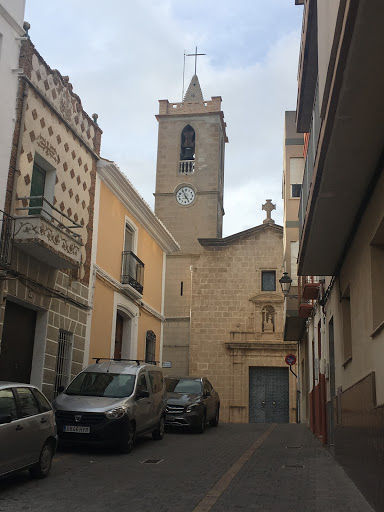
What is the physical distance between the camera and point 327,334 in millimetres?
13656

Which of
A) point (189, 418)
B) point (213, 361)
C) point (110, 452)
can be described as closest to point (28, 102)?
point (110, 452)

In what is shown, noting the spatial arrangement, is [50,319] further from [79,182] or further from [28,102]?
[28,102]

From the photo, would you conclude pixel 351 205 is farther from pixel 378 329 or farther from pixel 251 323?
pixel 251 323

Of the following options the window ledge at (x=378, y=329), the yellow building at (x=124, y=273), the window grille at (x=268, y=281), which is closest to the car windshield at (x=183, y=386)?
the yellow building at (x=124, y=273)

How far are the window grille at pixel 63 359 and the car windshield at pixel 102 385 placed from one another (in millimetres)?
1743

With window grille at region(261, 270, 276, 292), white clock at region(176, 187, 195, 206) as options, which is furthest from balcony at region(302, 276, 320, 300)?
white clock at region(176, 187, 195, 206)

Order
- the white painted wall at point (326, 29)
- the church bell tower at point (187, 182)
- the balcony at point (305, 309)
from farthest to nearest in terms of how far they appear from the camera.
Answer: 1. the church bell tower at point (187, 182)
2. the balcony at point (305, 309)
3. the white painted wall at point (326, 29)

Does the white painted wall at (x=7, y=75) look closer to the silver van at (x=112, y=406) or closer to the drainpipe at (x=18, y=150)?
the drainpipe at (x=18, y=150)

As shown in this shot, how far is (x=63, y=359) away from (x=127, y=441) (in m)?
4.13

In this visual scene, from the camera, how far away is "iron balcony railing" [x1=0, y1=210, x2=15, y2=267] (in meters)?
11.9

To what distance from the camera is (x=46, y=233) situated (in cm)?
1256

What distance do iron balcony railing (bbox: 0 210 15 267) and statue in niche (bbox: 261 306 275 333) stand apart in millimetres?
21218

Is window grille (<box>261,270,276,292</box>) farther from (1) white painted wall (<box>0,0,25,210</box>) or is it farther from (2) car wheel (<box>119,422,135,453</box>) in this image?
(1) white painted wall (<box>0,0,25,210</box>)

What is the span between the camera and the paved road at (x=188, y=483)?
713 cm
